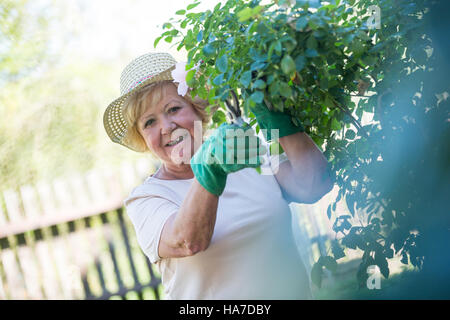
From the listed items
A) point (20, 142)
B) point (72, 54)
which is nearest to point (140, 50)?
point (72, 54)

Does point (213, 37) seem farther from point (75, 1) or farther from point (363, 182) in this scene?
point (75, 1)

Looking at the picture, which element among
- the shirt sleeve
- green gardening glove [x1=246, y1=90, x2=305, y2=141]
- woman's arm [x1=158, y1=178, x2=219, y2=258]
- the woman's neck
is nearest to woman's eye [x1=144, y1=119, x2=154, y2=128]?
the woman's neck

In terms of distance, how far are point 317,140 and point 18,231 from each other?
4230 mm

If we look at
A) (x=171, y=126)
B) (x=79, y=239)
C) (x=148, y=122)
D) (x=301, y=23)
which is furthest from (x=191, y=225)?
(x=79, y=239)

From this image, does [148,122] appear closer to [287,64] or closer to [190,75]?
[190,75]

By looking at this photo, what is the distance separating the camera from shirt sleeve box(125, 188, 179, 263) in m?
1.68

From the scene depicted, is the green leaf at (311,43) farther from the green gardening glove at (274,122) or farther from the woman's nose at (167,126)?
the woman's nose at (167,126)

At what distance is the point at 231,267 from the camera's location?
177 cm

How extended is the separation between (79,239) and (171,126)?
3.59 meters

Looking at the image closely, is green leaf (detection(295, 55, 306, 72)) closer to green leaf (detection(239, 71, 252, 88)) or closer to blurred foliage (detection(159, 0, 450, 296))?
blurred foliage (detection(159, 0, 450, 296))

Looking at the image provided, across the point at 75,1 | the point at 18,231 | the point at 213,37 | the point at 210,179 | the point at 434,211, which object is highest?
the point at 75,1

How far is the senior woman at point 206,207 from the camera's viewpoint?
5.13ft

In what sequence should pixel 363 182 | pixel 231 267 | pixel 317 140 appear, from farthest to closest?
pixel 231 267, pixel 317 140, pixel 363 182

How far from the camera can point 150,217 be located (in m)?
1.74
